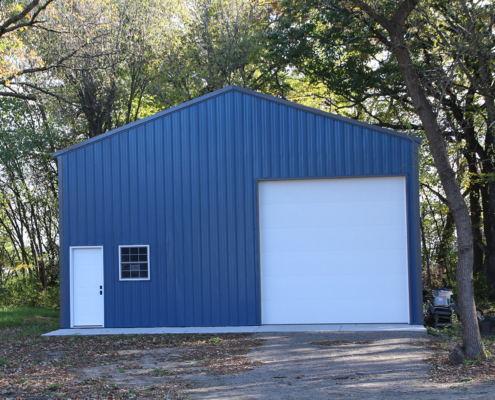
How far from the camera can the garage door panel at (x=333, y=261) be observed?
12102 millimetres

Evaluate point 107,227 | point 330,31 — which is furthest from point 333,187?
point 330,31

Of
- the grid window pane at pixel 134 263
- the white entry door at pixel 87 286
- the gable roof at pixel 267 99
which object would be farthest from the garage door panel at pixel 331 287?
the white entry door at pixel 87 286

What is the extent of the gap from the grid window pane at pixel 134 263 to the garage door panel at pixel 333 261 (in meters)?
2.89

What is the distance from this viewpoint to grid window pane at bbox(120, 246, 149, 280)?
12.8 meters

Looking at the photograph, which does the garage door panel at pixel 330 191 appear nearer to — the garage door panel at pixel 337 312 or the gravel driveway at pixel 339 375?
the garage door panel at pixel 337 312

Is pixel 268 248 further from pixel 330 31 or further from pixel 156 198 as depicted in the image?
pixel 330 31

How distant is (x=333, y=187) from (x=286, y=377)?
5.77 meters

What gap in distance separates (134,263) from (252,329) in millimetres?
3327

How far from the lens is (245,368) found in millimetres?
8219

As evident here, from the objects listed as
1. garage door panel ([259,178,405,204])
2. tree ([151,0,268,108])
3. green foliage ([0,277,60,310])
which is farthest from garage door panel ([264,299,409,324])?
green foliage ([0,277,60,310])

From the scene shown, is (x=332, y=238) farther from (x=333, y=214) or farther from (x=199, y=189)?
(x=199, y=189)

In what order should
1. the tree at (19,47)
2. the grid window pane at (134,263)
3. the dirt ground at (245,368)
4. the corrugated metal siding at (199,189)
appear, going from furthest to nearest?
the tree at (19,47) < the grid window pane at (134,263) < the corrugated metal siding at (199,189) < the dirt ground at (245,368)

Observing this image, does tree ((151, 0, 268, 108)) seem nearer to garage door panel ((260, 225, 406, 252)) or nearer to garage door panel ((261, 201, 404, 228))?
garage door panel ((261, 201, 404, 228))

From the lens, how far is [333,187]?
12.4m
